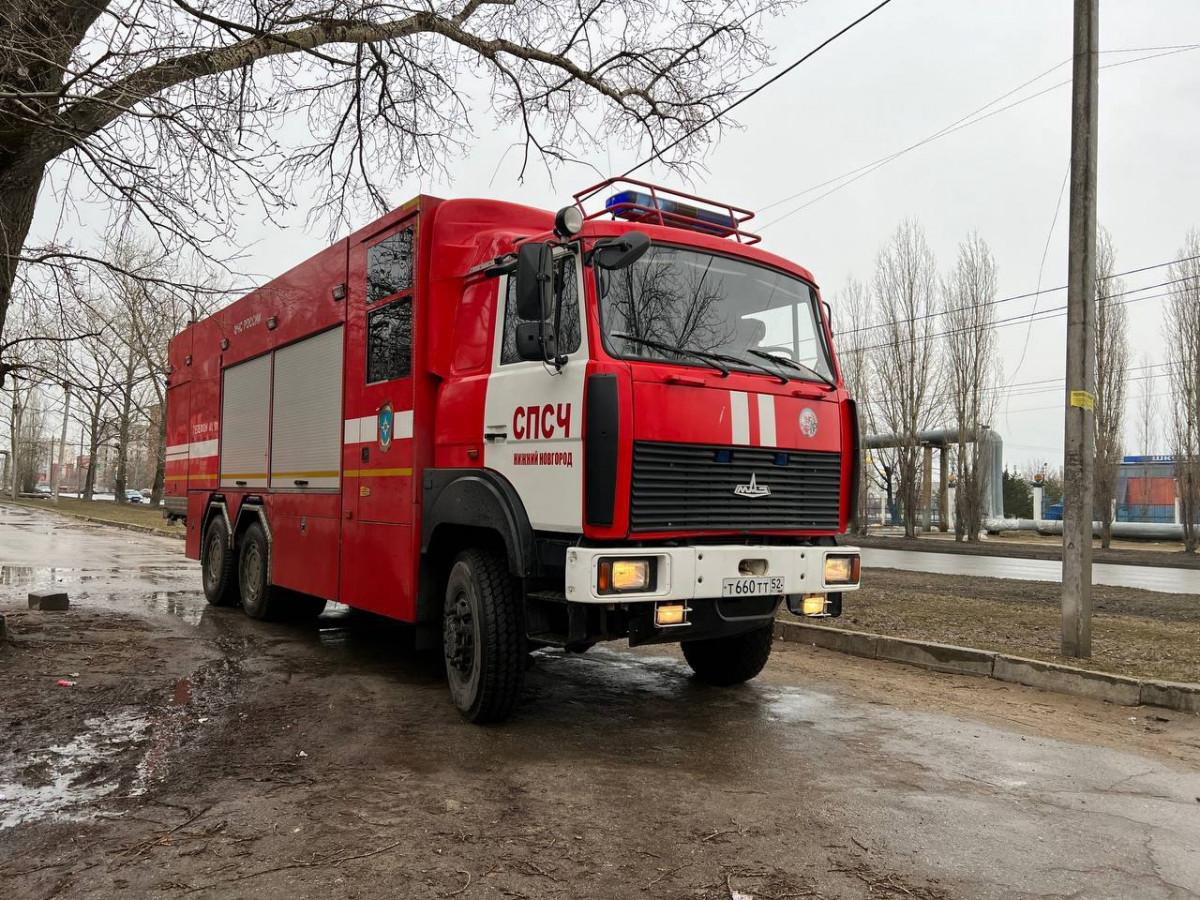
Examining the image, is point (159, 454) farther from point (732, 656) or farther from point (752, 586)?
point (752, 586)

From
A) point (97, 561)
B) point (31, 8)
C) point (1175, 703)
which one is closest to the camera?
point (31, 8)

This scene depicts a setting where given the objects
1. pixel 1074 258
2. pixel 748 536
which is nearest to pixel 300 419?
pixel 748 536

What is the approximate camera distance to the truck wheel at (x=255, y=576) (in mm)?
8620

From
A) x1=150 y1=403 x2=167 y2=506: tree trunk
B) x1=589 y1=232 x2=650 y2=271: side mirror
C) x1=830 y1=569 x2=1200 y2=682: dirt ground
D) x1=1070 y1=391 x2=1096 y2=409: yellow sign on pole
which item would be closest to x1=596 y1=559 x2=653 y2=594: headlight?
x1=589 y1=232 x2=650 y2=271: side mirror

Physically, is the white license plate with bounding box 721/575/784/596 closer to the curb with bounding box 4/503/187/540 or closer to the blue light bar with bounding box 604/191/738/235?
the blue light bar with bounding box 604/191/738/235

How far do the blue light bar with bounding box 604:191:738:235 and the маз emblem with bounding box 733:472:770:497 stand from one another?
176cm

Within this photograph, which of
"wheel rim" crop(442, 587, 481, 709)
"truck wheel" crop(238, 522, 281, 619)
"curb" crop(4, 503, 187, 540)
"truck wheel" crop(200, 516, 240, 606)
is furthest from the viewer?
"curb" crop(4, 503, 187, 540)

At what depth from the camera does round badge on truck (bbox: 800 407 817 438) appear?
5234mm

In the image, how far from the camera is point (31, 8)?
16.4 ft

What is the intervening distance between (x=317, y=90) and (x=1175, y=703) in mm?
8760

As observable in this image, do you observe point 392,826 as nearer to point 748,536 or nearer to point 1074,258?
point 748,536

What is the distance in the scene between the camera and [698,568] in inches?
184

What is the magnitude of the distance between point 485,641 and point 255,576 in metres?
4.83

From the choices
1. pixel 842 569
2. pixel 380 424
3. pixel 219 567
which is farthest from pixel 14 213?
pixel 842 569
